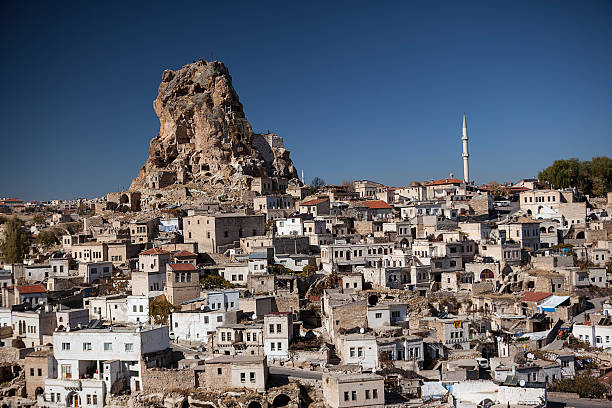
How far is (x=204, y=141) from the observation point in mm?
68312

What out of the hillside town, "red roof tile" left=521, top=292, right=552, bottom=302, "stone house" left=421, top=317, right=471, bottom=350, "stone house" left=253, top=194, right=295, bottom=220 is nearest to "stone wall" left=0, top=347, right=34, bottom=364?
the hillside town

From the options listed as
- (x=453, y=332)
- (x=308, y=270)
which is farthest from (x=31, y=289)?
(x=453, y=332)

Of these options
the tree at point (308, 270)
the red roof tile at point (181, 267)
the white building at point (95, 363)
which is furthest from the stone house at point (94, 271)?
the tree at point (308, 270)

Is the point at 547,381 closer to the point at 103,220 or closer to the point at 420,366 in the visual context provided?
the point at 420,366

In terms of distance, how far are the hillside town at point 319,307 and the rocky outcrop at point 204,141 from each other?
507 inches

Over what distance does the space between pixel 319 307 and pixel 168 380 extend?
29.3 feet

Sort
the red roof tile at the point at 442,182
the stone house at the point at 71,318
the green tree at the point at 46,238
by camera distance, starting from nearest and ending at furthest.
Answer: the stone house at the point at 71,318, the green tree at the point at 46,238, the red roof tile at the point at 442,182

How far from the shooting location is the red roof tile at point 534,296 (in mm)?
32344

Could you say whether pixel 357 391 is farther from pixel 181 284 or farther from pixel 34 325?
pixel 34 325

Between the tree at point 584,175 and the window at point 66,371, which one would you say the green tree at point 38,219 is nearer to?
the window at point 66,371

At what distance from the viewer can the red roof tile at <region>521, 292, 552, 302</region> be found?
3234 centimetres

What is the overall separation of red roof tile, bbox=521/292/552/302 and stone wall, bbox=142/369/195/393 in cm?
1672

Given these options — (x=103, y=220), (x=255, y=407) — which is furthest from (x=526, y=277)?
(x=103, y=220)

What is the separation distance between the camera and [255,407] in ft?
80.4
